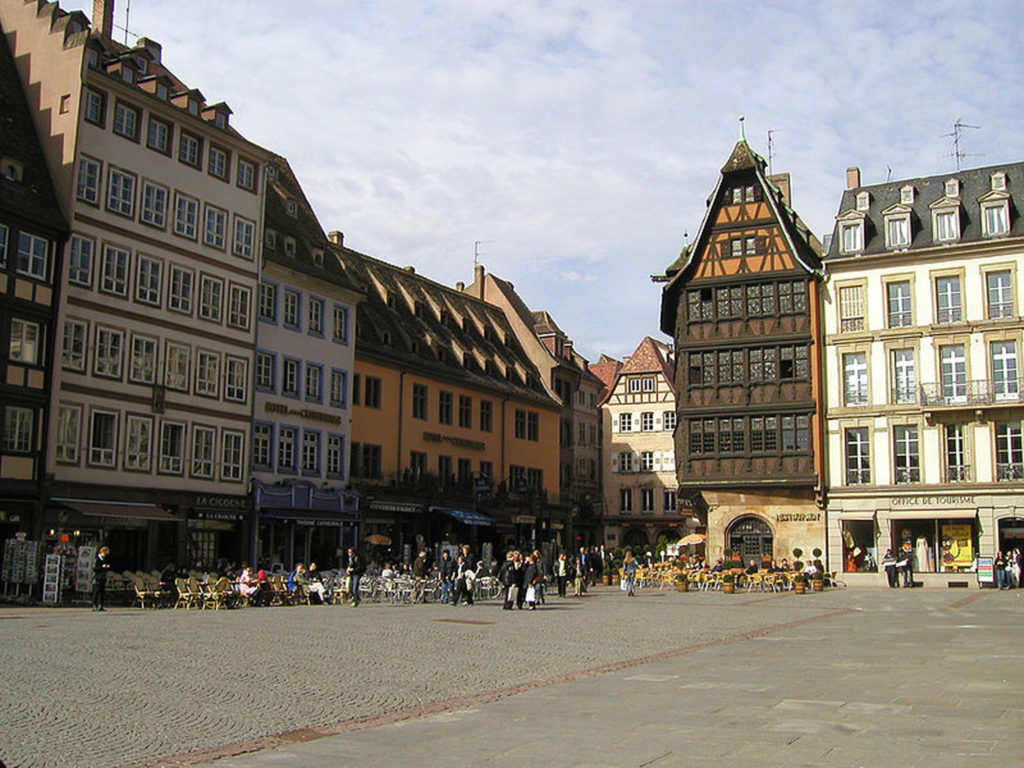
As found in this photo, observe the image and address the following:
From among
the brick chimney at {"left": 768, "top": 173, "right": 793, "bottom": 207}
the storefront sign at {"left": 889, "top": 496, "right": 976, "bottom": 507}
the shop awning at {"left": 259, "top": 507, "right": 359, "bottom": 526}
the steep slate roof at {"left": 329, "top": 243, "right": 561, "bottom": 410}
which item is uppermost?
the brick chimney at {"left": 768, "top": 173, "right": 793, "bottom": 207}

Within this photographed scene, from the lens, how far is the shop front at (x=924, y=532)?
44531 millimetres

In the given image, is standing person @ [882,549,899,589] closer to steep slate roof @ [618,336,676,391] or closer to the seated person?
the seated person

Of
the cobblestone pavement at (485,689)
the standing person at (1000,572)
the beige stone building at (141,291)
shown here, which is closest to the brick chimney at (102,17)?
the beige stone building at (141,291)

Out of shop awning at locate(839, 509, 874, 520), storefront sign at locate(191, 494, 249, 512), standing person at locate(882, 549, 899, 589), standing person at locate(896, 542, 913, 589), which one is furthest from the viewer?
shop awning at locate(839, 509, 874, 520)

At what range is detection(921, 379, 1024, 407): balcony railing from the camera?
4478 centimetres

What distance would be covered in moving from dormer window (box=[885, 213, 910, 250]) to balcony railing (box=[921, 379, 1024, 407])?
6470 mm

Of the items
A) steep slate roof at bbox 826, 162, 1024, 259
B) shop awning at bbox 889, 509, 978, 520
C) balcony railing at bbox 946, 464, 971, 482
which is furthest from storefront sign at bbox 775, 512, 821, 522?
steep slate roof at bbox 826, 162, 1024, 259

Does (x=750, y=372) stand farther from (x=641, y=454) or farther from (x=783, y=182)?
(x=641, y=454)

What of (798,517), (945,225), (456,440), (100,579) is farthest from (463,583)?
(945,225)

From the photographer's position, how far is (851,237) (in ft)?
162

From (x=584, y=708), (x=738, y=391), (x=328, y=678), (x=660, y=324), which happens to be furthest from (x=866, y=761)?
(x=660, y=324)

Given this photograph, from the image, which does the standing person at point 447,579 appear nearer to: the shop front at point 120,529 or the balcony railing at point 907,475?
the shop front at point 120,529

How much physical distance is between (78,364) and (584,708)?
2692 centimetres

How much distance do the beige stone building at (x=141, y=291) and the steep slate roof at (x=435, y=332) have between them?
8.95 metres
